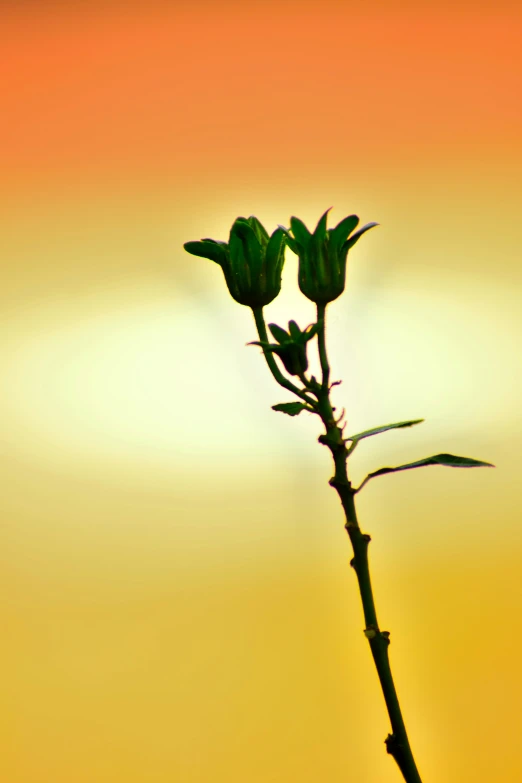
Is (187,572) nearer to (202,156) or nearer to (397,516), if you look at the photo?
(397,516)

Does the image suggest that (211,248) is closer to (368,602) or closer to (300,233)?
(300,233)

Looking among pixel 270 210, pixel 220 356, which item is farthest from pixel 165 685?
pixel 270 210

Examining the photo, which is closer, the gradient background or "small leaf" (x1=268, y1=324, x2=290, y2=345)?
"small leaf" (x1=268, y1=324, x2=290, y2=345)

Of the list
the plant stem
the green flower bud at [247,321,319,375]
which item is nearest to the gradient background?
the plant stem

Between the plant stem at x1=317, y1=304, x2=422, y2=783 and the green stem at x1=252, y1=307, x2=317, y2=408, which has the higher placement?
the green stem at x1=252, y1=307, x2=317, y2=408

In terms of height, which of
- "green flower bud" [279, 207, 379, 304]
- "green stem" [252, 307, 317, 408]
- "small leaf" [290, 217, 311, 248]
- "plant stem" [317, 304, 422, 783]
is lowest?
"plant stem" [317, 304, 422, 783]

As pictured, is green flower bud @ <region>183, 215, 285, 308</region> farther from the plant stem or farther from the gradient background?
the gradient background

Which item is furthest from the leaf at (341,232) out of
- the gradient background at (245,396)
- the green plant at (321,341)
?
the gradient background at (245,396)
